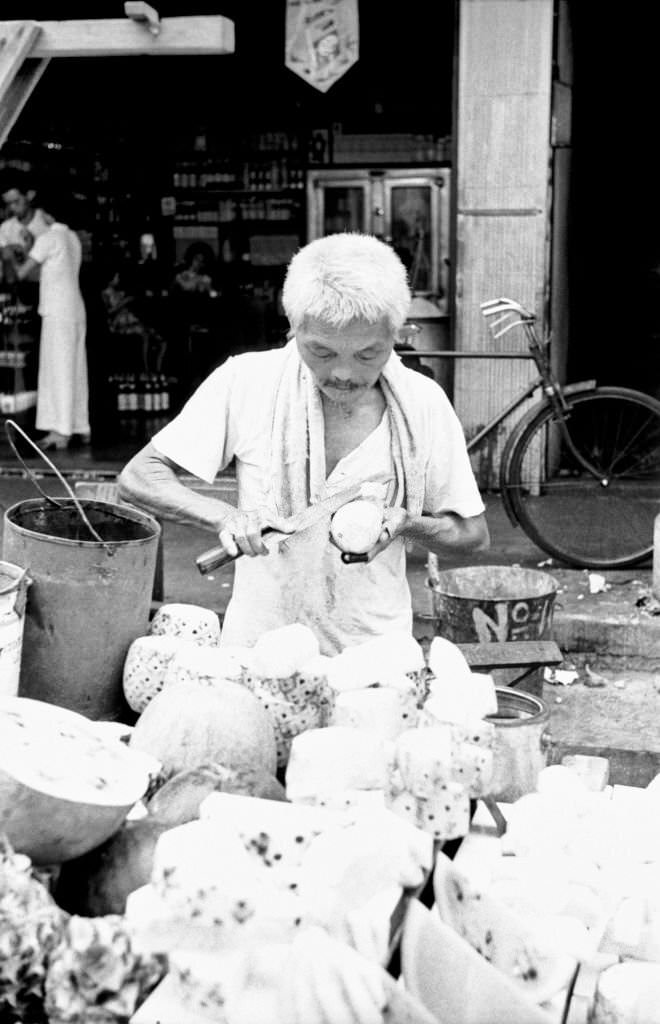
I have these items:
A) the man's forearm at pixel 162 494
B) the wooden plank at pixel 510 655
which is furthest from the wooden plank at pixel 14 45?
the wooden plank at pixel 510 655

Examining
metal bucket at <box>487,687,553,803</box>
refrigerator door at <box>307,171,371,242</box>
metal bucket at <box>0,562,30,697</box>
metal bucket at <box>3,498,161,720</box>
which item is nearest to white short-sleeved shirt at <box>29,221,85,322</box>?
refrigerator door at <box>307,171,371,242</box>

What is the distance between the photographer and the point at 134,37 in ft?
14.3

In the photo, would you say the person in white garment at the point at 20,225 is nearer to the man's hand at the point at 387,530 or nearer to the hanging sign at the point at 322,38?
the hanging sign at the point at 322,38

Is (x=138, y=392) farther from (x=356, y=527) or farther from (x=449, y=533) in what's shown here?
(x=356, y=527)

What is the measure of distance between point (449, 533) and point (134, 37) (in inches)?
88.6

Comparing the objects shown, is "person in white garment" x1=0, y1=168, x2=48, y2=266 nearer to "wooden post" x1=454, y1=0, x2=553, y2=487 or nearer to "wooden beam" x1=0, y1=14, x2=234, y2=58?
"wooden post" x1=454, y1=0, x2=553, y2=487

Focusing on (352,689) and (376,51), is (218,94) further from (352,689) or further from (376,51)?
(352,689)

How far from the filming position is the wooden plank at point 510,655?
279 cm

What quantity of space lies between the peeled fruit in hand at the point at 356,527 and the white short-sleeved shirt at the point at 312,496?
345 millimetres

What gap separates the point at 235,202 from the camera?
1258 cm

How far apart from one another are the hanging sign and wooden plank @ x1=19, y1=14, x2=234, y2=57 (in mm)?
4398

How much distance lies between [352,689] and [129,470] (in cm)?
118

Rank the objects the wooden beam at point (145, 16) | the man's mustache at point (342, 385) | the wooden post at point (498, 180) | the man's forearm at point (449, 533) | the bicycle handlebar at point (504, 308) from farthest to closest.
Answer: the wooden post at point (498, 180)
the bicycle handlebar at point (504, 308)
the wooden beam at point (145, 16)
the man's forearm at point (449, 533)
the man's mustache at point (342, 385)

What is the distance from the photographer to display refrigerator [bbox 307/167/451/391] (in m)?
11.2
